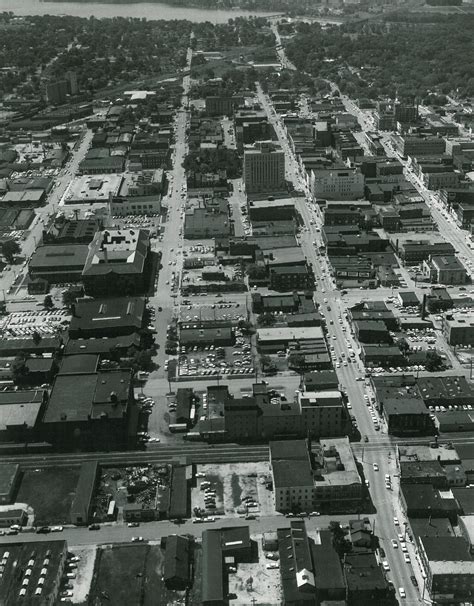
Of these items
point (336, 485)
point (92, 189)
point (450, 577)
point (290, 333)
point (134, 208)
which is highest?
point (450, 577)

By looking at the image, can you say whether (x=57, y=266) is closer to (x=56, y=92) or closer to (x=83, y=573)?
(x=83, y=573)

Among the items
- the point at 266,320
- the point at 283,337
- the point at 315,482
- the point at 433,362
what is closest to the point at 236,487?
the point at 315,482

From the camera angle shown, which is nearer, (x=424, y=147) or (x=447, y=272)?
(x=447, y=272)

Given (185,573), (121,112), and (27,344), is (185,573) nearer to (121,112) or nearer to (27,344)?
(27,344)

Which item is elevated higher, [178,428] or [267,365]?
[178,428]

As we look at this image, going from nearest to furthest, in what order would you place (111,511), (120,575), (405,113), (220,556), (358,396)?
(120,575), (220,556), (111,511), (358,396), (405,113)

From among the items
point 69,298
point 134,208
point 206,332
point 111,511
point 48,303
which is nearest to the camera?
point 111,511

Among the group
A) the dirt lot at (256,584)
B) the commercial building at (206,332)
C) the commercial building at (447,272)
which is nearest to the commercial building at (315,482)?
the dirt lot at (256,584)

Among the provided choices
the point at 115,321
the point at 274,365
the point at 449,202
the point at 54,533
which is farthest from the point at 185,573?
the point at 449,202
